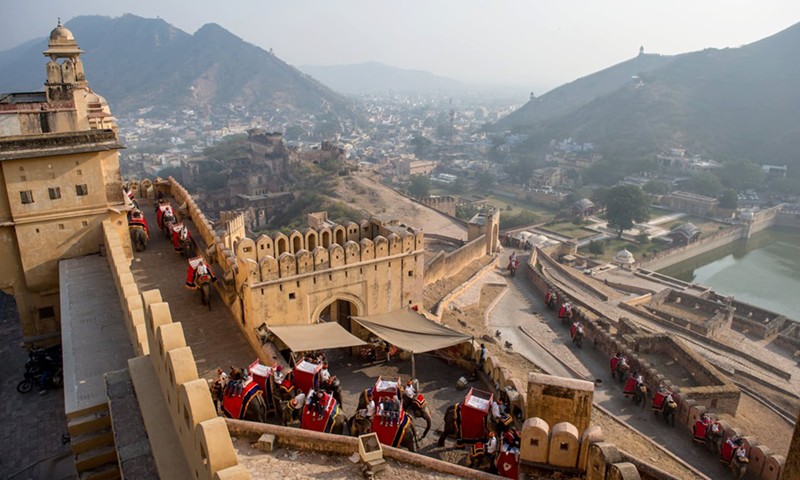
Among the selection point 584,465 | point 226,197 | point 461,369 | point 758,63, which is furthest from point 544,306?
point 758,63

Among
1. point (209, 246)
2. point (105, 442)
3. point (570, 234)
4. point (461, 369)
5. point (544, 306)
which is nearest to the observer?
point (105, 442)

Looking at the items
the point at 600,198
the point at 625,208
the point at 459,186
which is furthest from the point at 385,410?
the point at 459,186

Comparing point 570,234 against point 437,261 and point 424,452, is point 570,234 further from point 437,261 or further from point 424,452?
point 424,452

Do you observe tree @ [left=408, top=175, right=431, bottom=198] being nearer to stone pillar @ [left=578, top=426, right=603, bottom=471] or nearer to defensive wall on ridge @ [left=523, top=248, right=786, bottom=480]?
defensive wall on ridge @ [left=523, top=248, right=786, bottom=480]

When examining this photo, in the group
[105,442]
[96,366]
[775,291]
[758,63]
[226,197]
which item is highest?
[758,63]

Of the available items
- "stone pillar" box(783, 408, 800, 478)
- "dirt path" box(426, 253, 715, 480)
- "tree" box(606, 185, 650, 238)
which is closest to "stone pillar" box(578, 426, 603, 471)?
"stone pillar" box(783, 408, 800, 478)

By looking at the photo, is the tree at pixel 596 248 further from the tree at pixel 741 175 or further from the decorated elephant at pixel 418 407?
the decorated elephant at pixel 418 407

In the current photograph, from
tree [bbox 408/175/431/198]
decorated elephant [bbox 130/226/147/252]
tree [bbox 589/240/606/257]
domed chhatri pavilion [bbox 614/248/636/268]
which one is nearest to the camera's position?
decorated elephant [bbox 130/226/147/252]

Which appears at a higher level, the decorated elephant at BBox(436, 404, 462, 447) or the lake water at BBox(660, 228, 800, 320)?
the decorated elephant at BBox(436, 404, 462, 447)
